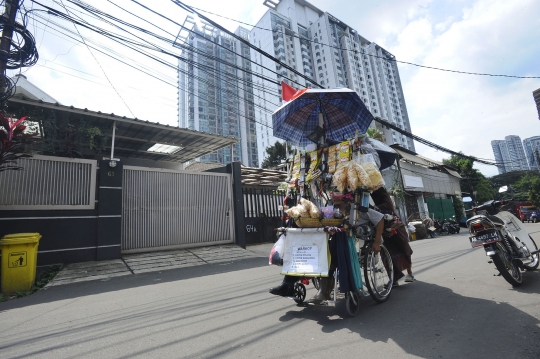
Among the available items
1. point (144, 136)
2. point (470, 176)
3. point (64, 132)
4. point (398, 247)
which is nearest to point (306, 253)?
point (398, 247)

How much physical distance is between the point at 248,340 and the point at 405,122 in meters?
109

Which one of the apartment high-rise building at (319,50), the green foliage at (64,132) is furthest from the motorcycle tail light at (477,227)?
the apartment high-rise building at (319,50)

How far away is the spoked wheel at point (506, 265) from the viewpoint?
11.7 feet

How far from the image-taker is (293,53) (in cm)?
A: 7825

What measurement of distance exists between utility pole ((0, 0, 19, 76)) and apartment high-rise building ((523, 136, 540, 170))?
34.1 m

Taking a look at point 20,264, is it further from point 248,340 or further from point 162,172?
point 248,340

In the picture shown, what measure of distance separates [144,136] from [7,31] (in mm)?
4083

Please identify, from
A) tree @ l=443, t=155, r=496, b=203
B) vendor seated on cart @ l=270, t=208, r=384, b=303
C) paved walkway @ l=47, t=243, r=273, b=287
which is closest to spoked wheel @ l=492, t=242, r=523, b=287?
vendor seated on cart @ l=270, t=208, r=384, b=303

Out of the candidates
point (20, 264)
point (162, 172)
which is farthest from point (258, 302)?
point (162, 172)

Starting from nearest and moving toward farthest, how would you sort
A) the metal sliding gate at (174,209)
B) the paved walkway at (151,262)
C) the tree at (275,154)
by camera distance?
1. the paved walkway at (151,262)
2. the metal sliding gate at (174,209)
3. the tree at (275,154)

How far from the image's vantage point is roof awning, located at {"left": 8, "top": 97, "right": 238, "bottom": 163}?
7238 mm

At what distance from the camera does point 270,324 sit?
113 inches

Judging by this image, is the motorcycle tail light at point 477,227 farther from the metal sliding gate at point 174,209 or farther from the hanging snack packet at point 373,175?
the metal sliding gate at point 174,209

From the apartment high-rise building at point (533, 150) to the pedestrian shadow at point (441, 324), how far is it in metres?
29.8
